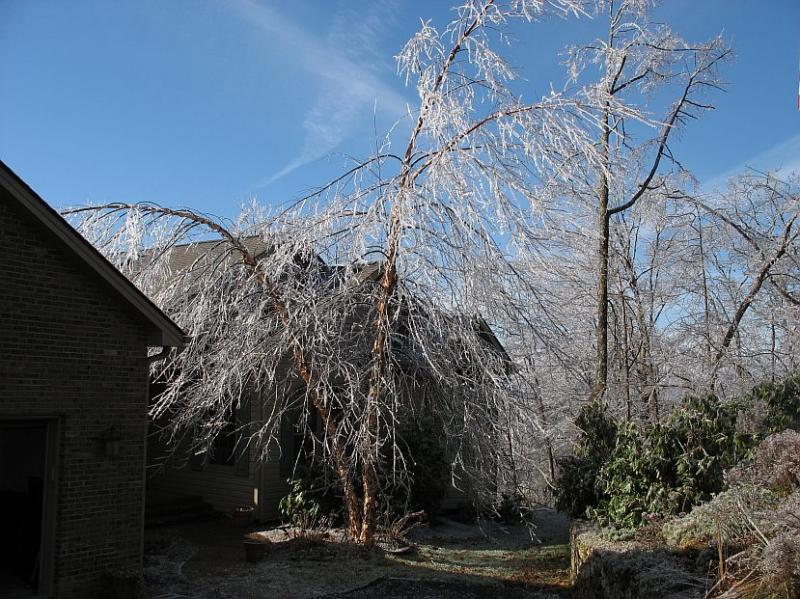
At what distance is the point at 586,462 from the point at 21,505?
27.7 feet

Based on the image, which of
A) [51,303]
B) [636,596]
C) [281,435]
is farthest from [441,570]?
[51,303]

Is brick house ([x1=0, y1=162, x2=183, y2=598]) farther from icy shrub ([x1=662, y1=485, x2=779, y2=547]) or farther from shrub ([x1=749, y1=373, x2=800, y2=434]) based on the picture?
shrub ([x1=749, y1=373, x2=800, y2=434])

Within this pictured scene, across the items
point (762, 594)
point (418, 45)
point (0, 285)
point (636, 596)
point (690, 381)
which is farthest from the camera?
point (690, 381)

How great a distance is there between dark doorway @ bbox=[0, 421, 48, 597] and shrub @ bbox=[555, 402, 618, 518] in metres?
7.60

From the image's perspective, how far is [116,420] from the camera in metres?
8.04

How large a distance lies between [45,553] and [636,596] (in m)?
6.16

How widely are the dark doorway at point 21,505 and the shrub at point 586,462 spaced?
7.60 meters

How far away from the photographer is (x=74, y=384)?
7672mm

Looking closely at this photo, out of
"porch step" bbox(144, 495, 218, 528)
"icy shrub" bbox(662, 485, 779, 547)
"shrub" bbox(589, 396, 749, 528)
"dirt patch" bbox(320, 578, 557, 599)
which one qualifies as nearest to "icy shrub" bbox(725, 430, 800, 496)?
"icy shrub" bbox(662, 485, 779, 547)

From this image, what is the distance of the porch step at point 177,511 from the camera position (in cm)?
1232

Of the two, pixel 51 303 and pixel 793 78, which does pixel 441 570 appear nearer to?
pixel 51 303

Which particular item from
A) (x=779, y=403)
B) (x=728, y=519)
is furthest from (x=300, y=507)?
(x=779, y=403)

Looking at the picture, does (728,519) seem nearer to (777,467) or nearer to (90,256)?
(777,467)

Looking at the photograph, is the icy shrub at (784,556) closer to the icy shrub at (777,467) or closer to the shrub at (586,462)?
the icy shrub at (777,467)
